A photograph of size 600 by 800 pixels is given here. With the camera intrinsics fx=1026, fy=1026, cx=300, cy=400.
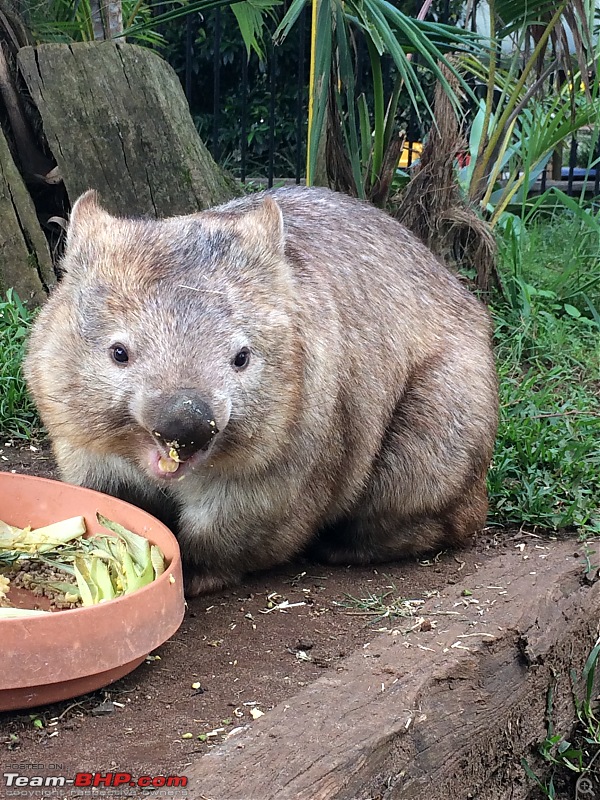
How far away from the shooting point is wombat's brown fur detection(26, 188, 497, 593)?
303 centimetres

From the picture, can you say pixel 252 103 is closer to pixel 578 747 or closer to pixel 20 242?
pixel 20 242

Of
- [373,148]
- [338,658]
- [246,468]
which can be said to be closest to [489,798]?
[338,658]

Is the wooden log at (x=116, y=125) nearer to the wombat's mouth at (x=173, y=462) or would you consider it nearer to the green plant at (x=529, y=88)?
the green plant at (x=529, y=88)

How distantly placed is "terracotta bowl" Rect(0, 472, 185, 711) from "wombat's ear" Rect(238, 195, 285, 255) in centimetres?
101

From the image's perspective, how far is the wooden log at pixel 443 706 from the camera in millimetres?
2527

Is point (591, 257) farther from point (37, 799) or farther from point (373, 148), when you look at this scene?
point (37, 799)

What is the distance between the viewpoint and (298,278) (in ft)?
12.1

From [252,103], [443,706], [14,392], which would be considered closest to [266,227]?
[443,706]

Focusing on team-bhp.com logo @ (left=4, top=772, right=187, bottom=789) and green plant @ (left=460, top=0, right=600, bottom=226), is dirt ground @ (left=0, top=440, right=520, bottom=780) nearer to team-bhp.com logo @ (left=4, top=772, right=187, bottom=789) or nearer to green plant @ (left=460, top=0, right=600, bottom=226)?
team-bhp.com logo @ (left=4, top=772, right=187, bottom=789)

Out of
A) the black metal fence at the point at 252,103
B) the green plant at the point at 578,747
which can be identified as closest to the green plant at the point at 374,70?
the green plant at the point at 578,747

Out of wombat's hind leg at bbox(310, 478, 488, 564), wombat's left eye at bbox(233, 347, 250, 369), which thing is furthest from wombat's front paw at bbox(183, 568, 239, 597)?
wombat's left eye at bbox(233, 347, 250, 369)

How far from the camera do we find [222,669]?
10.2ft

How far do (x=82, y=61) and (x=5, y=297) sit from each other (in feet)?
4.74

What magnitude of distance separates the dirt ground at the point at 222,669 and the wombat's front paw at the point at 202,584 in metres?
0.03
